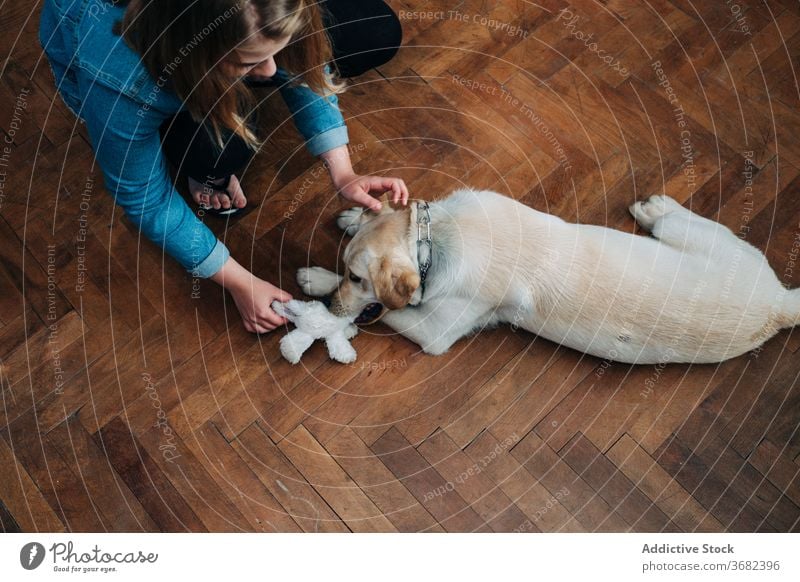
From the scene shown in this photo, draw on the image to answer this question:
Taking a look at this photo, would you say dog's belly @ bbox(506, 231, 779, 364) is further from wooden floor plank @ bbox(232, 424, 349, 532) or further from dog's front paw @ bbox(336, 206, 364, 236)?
wooden floor plank @ bbox(232, 424, 349, 532)

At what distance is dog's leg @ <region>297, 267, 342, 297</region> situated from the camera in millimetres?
2527

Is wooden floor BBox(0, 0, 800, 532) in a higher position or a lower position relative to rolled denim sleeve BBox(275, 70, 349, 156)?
lower

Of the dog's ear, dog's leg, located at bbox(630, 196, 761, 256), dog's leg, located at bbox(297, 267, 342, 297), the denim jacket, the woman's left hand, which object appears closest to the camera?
the denim jacket

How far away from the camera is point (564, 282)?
7.32ft

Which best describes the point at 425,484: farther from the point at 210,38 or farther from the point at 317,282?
the point at 210,38

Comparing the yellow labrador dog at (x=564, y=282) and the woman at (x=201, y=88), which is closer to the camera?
the woman at (x=201, y=88)

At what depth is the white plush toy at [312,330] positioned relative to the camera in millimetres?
2443

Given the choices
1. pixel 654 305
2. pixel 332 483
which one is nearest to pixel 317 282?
pixel 332 483

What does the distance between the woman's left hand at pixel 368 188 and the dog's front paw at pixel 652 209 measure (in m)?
0.95

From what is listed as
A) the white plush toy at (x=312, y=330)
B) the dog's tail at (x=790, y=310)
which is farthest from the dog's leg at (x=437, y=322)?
the dog's tail at (x=790, y=310)

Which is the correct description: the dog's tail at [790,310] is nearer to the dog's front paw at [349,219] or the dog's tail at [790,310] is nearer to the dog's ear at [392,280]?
the dog's ear at [392,280]

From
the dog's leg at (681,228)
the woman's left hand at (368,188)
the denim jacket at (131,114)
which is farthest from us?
the dog's leg at (681,228)

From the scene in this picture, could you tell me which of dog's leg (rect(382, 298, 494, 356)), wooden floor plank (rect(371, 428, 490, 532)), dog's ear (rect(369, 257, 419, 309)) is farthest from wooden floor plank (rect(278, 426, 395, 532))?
dog's ear (rect(369, 257, 419, 309))
